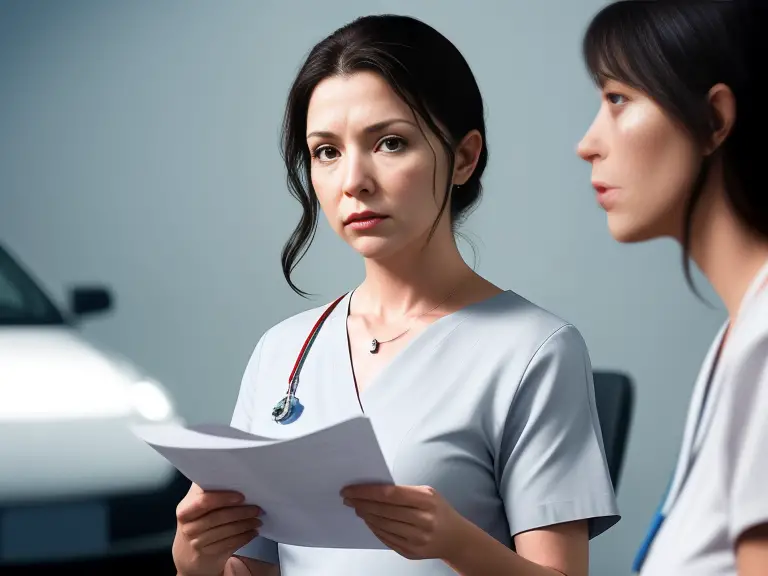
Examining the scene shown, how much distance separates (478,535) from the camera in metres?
1.09

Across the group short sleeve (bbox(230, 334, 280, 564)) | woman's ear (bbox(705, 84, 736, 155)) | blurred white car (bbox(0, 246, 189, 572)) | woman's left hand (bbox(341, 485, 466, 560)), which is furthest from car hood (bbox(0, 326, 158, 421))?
woman's ear (bbox(705, 84, 736, 155))

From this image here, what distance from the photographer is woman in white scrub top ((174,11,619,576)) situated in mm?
1197

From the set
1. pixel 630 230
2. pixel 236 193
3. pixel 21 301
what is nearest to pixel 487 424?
pixel 630 230

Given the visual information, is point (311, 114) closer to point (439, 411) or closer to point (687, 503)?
point (439, 411)

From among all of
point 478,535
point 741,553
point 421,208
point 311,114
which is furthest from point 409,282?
point 741,553

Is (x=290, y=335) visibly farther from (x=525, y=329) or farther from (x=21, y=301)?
(x=21, y=301)

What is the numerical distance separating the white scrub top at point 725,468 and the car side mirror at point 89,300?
1.99 metres

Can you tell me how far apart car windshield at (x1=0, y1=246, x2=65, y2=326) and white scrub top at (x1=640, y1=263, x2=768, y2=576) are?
6.92 feet

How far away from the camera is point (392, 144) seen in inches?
49.9

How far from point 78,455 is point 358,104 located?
1350 millimetres

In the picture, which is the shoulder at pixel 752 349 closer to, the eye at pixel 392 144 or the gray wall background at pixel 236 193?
the eye at pixel 392 144

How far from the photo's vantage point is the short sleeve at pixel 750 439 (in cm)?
63

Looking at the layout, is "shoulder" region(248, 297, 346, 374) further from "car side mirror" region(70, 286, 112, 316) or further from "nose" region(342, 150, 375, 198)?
"car side mirror" region(70, 286, 112, 316)

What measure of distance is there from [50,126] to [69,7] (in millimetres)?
315
